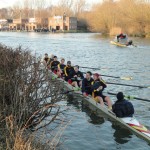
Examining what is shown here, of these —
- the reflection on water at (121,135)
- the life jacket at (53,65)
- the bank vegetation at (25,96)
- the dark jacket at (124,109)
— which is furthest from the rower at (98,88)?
the life jacket at (53,65)

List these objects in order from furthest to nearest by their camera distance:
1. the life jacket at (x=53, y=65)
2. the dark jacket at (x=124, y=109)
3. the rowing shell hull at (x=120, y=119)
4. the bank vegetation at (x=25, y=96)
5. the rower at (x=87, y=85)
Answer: the life jacket at (x=53, y=65) → the rower at (x=87, y=85) → the dark jacket at (x=124, y=109) → the rowing shell hull at (x=120, y=119) → the bank vegetation at (x=25, y=96)

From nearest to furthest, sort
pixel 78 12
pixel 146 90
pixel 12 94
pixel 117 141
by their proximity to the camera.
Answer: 1. pixel 12 94
2. pixel 117 141
3. pixel 146 90
4. pixel 78 12

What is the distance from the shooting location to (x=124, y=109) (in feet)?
35.7

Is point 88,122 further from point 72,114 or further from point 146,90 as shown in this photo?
point 146,90

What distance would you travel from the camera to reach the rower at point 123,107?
10.8 meters

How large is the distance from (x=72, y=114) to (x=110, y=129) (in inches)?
83.9

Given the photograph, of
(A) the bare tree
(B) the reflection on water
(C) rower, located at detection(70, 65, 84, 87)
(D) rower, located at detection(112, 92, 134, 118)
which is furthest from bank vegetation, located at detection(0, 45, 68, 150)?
(A) the bare tree

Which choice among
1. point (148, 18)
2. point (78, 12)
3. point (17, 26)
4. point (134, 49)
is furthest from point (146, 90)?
point (78, 12)

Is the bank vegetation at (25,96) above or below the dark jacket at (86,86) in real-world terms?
above

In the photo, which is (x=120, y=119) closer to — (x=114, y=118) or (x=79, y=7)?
(x=114, y=118)

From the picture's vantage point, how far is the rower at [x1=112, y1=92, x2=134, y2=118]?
10.8m

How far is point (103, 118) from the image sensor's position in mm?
12188

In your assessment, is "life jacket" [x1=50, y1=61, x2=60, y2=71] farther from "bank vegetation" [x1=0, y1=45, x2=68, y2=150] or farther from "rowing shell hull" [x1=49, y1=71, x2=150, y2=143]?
"bank vegetation" [x1=0, y1=45, x2=68, y2=150]

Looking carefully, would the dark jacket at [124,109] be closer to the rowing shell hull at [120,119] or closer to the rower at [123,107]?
the rower at [123,107]
